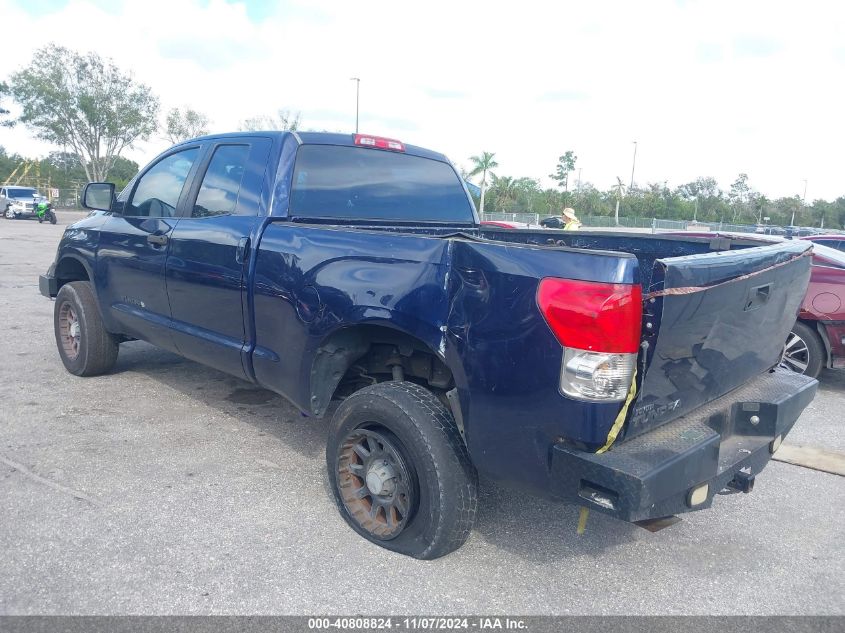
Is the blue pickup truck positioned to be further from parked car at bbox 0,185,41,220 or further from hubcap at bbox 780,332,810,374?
parked car at bbox 0,185,41,220

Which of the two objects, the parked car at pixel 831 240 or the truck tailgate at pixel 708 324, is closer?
the truck tailgate at pixel 708 324

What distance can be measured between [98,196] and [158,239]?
124 centimetres

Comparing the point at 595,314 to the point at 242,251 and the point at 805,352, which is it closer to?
the point at 242,251

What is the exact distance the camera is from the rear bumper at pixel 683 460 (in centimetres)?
235

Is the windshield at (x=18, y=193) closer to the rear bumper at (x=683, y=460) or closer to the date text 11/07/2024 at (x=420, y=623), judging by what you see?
the date text 11/07/2024 at (x=420, y=623)

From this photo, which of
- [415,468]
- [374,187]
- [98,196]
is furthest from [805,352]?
[98,196]

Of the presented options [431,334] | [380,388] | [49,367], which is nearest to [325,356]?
[380,388]

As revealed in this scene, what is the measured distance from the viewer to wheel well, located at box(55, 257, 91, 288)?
5.54 m

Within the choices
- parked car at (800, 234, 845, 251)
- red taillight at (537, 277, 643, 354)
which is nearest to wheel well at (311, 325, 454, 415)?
red taillight at (537, 277, 643, 354)

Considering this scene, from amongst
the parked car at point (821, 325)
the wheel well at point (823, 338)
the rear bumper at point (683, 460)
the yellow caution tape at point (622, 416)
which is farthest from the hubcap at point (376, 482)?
the wheel well at point (823, 338)

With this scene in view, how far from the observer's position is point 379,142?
4.43 metres

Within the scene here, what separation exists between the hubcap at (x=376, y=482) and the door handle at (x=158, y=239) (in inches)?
79.1

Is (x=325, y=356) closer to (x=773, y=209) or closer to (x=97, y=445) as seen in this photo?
(x=97, y=445)

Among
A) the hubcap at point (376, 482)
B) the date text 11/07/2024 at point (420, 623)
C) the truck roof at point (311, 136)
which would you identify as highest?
the truck roof at point (311, 136)
